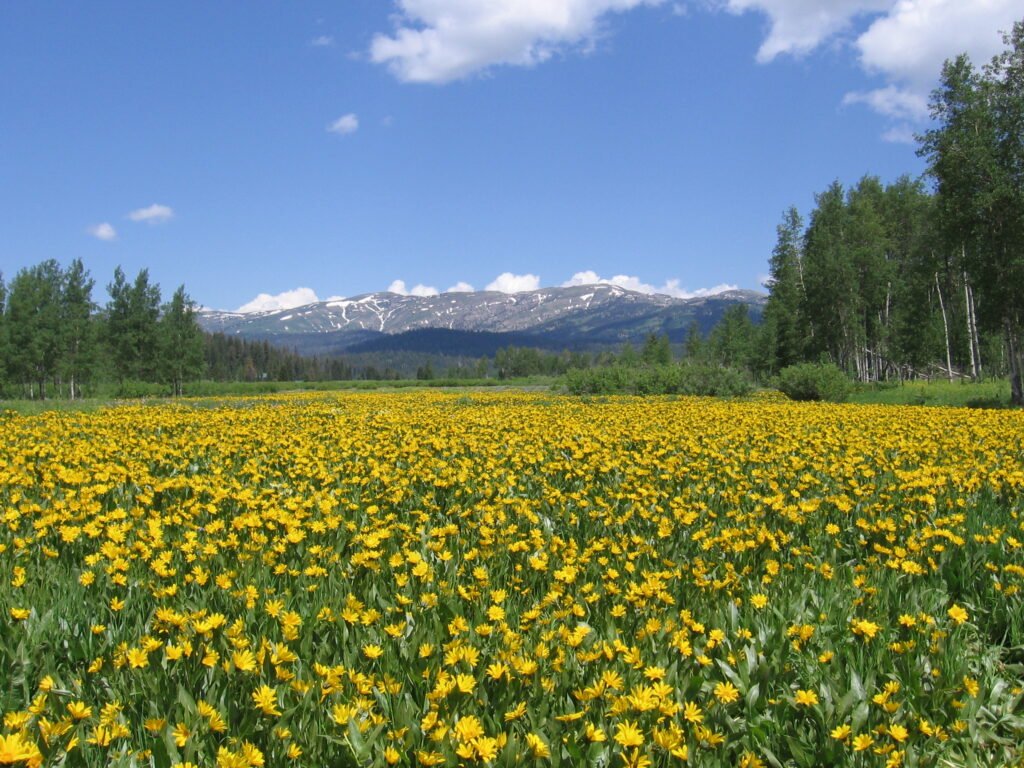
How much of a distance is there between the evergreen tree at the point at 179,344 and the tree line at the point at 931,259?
163ft

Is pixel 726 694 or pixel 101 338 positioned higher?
pixel 101 338

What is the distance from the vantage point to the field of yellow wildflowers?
92.2 inches

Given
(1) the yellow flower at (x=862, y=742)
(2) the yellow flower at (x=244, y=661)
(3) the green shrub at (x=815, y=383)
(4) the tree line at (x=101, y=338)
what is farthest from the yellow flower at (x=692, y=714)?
(4) the tree line at (x=101, y=338)

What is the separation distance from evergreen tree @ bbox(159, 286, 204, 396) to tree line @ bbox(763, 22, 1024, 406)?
163 feet

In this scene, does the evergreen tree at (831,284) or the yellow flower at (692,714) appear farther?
the evergreen tree at (831,284)

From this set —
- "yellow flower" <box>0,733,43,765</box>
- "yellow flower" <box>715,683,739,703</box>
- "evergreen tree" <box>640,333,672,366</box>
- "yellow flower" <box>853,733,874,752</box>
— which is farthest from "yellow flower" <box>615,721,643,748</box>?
"evergreen tree" <box>640,333,672,366</box>

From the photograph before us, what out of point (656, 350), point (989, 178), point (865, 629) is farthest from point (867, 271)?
point (656, 350)

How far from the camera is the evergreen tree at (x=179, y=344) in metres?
54.4

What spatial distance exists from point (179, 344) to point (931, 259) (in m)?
57.3

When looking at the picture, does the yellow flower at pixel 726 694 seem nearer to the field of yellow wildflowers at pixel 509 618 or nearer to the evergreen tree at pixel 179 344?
the field of yellow wildflowers at pixel 509 618

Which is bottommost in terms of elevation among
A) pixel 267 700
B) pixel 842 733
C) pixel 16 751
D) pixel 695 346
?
pixel 842 733

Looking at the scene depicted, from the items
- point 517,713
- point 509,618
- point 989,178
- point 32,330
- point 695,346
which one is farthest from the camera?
point 695,346

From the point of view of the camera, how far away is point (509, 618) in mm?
3451

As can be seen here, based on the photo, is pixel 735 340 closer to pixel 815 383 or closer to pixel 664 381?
pixel 664 381
